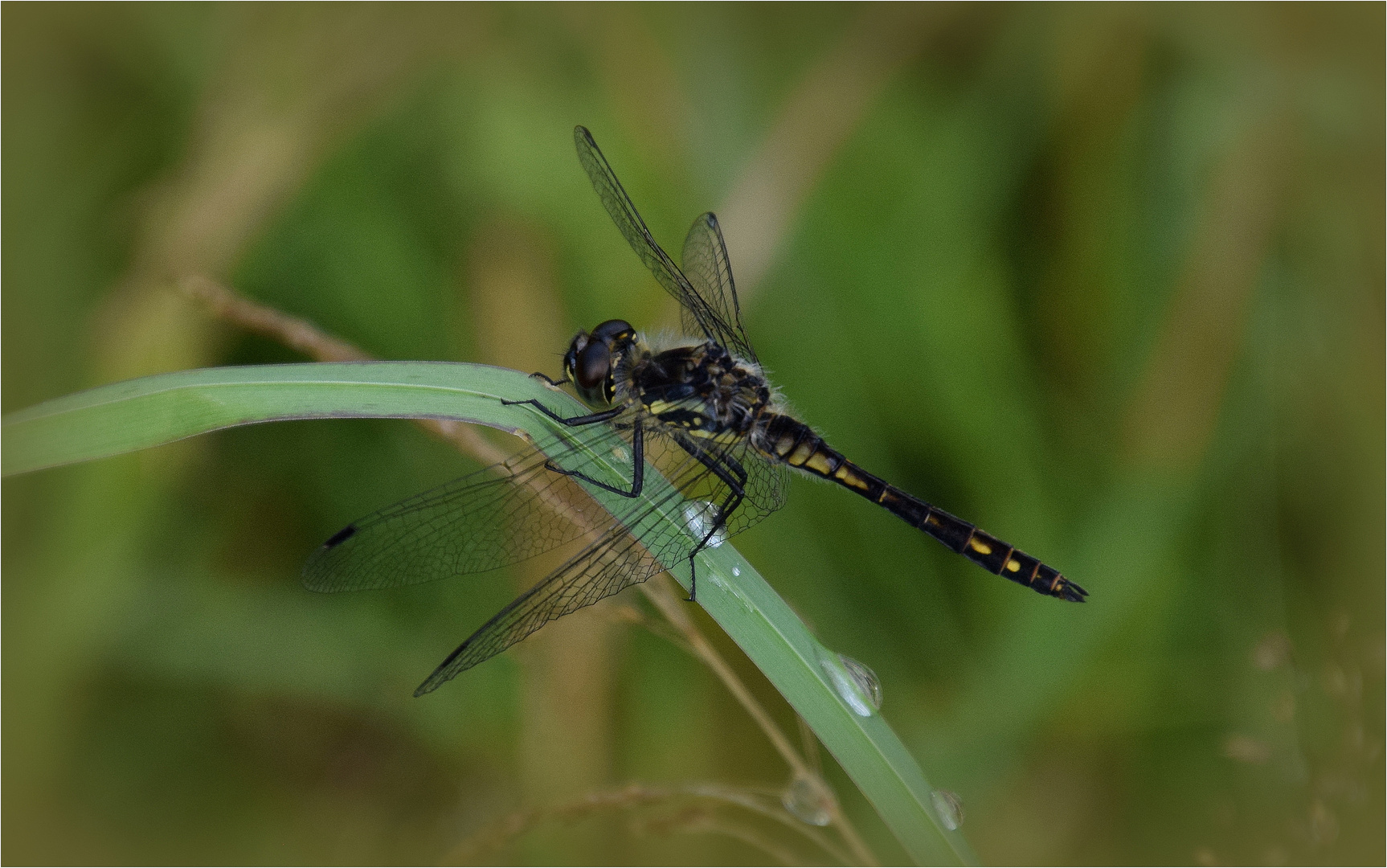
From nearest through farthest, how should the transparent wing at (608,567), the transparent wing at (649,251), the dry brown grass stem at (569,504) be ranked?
the transparent wing at (608,567), the dry brown grass stem at (569,504), the transparent wing at (649,251)

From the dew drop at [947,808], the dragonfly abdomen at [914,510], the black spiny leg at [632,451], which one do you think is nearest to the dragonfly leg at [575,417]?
the black spiny leg at [632,451]

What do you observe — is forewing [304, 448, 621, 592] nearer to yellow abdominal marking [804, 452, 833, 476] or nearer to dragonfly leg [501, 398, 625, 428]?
dragonfly leg [501, 398, 625, 428]

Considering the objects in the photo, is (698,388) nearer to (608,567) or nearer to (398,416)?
(608,567)

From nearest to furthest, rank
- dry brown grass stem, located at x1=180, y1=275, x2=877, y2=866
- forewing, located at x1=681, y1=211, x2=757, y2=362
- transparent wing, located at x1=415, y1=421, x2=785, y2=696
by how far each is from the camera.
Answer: transparent wing, located at x1=415, y1=421, x2=785, y2=696 → dry brown grass stem, located at x1=180, y1=275, x2=877, y2=866 → forewing, located at x1=681, y1=211, x2=757, y2=362

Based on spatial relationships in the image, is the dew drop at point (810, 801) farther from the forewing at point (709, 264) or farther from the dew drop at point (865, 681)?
the forewing at point (709, 264)

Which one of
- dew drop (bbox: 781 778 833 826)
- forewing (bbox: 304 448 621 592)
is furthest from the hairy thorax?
dew drop (bbox: 781 778 833 826)

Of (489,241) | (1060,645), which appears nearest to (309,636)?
(489,241)
